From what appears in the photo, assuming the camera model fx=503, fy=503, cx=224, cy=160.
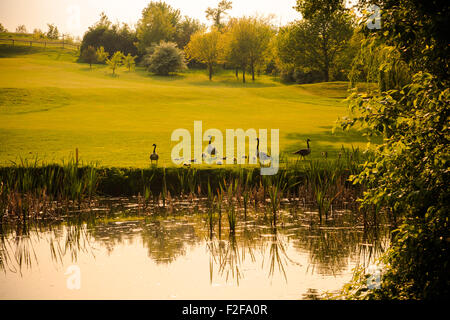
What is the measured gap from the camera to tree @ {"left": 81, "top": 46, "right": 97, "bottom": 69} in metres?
75.3

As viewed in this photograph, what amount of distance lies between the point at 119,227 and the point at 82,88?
1308 inches

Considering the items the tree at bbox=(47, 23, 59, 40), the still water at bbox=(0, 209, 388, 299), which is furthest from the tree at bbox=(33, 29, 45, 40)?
the still water at bbox=(0, 209, 388, 299)

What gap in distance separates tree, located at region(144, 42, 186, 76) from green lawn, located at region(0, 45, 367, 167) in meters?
18.8

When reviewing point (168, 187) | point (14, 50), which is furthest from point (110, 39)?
point (168, 187)

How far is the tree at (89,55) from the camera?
75312mm

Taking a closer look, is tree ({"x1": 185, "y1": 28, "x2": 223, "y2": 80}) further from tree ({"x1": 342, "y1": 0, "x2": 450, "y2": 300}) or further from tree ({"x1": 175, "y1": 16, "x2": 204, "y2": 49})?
tree ({"x1": 342, "y1": 0, "x2": 450, "y2": 300})

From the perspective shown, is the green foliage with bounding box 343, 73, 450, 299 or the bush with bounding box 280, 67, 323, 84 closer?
the green foliage with bounding box 343, 73, 450, 299

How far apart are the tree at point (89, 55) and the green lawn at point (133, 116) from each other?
21.1 meters

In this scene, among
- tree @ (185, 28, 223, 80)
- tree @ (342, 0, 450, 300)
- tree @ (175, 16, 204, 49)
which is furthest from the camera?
tree @ (175, 16, 204, 49)

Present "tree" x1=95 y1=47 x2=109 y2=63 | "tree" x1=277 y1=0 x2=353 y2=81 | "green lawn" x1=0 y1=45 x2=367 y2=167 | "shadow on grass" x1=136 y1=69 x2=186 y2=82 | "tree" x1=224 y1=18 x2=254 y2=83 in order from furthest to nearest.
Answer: "tree" x1=95 y1=47 x2=109 y2=63 → "tree" x1=224 y1=18 x2=254 y2=83 → "shadow on grass" x1=136 y1=69 x2=186 y2=82 → "tree" x1=277 y1=0 x2=353 y2=81 → "green lawn" x1=0 y1=45 x2=367 y2=167

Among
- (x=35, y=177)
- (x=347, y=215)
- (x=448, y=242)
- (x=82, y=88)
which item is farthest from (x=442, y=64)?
(x=82, y=88)

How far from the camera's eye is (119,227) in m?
11.8

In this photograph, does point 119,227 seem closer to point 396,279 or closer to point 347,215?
point 347,215

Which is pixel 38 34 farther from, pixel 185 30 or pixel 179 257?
pixel 179 257
